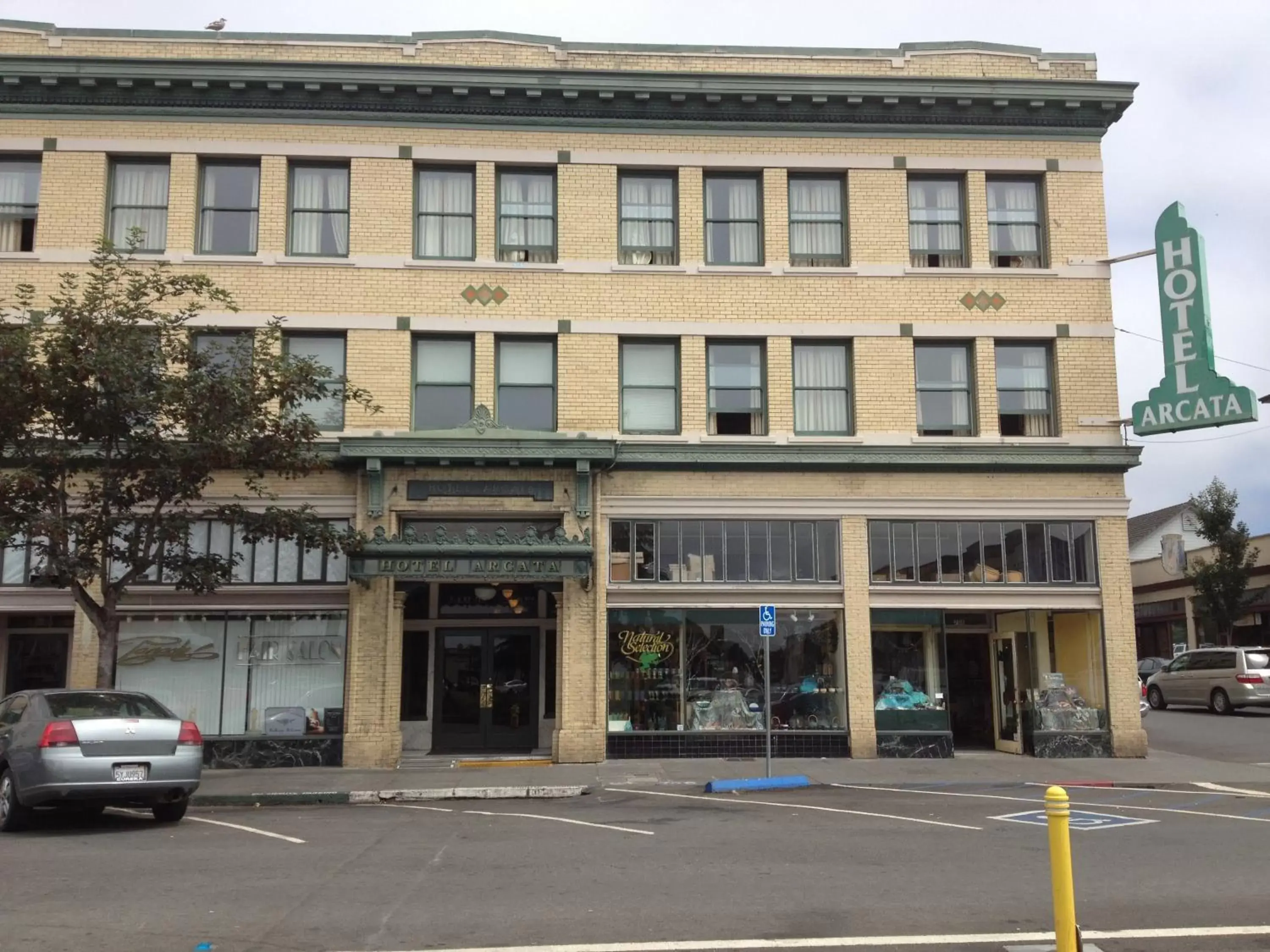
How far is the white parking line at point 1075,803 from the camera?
535 inches

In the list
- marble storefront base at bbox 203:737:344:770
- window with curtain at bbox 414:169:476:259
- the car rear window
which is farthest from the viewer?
window with curtain at bbox 414:169:476:259

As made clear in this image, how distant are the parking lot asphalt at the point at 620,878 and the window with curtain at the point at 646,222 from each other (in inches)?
412

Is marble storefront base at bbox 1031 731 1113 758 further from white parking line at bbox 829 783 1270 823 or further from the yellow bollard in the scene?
the yellow bollard

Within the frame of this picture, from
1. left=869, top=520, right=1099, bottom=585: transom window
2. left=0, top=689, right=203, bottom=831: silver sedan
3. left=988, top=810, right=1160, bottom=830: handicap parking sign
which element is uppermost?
left=869, top=520, right=1099, bottom=585: transom window

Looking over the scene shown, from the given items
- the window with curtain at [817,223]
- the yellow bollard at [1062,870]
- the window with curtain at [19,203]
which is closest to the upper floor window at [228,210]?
the window with curtain at [19,203]

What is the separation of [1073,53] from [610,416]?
36.7 feet

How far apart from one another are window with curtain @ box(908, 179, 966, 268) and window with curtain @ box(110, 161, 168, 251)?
13360 millimetres

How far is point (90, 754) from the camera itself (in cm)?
1195

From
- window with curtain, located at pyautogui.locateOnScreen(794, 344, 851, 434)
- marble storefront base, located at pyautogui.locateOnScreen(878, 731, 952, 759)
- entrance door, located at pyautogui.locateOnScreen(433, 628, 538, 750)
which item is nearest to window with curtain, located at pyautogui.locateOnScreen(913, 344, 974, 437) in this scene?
window with curtain, located at pyautogui.locateOnScreen(794, 344, 851, 434)

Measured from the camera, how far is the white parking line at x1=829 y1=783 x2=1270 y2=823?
1360cm

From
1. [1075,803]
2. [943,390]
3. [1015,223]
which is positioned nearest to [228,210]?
[943,390]

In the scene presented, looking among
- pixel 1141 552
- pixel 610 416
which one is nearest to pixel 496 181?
pixel 610 416

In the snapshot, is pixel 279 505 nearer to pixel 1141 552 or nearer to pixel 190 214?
pixel 190 214

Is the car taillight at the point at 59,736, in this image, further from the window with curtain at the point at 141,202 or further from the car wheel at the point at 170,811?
the window with curtain at the point at 141,202
